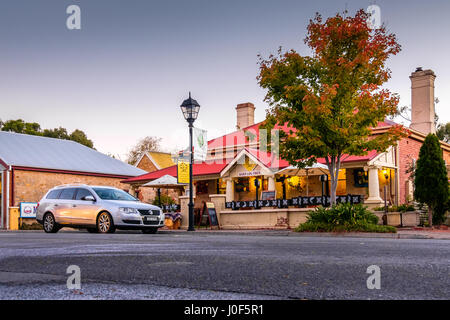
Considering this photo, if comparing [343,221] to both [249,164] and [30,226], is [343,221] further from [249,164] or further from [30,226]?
[30,226]

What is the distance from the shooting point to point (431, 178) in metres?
19.4

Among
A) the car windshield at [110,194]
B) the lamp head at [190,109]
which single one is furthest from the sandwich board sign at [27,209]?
the car windshield at [110,194]

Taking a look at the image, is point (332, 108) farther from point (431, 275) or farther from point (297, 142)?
point (431, 275)

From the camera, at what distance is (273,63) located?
1908cm

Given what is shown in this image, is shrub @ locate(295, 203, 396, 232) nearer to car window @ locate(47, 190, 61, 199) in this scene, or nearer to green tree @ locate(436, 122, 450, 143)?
car window @ locate(47, 190, 61, 199)

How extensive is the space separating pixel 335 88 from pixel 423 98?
45.6 ft

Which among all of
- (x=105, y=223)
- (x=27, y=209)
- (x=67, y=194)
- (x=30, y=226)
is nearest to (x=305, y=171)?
(x=105, y=223)

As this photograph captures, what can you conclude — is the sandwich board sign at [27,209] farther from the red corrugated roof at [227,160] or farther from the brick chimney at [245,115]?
the brick chimney at [245,115]

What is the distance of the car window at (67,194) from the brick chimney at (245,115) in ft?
64.4

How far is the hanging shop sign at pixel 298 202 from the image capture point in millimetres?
21438

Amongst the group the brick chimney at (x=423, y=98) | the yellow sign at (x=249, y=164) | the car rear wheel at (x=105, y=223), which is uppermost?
the brick chimney at (x=423, y=98)

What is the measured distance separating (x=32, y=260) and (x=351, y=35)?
14670 mm

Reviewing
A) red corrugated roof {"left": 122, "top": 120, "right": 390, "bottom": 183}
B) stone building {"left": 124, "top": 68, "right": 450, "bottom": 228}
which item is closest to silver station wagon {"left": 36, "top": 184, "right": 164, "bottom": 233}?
stone building {"left": 124, "top": 68, "right": 450, "bottom": 228}
